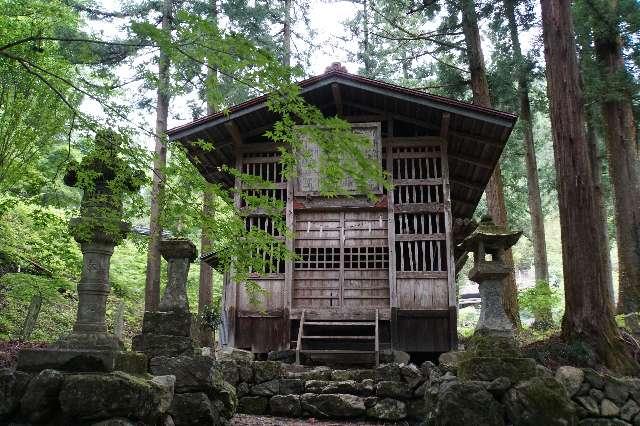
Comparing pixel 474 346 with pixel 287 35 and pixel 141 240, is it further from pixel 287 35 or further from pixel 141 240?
pixel 287 35

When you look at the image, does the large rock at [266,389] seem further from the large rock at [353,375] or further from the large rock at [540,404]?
the large rock at [540,404]

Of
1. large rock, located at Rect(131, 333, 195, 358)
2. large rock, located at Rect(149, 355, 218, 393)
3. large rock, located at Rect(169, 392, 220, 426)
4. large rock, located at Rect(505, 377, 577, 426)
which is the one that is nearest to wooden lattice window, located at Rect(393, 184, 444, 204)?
large rock, located at Rect(505, 377, 577, 426)

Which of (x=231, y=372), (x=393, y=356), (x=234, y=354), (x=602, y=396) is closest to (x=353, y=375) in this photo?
(x=231, y=372)

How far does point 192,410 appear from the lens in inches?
210

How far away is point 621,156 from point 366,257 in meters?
6.90

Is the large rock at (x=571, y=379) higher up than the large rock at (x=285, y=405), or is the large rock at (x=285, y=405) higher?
the large rock at (x=571, y=379)

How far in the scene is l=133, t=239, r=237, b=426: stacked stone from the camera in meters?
5.38

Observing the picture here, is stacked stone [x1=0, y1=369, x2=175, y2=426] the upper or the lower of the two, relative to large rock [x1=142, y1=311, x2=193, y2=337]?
lower

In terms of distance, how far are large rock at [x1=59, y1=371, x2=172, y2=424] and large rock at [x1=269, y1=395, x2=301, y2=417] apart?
3.68 meters

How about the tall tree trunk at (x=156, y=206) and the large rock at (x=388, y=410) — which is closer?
the large rock at (x=388, y=410)

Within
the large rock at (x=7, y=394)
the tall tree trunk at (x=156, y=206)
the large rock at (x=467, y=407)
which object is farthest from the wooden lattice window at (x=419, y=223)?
the large rock at (x=7, y=394)

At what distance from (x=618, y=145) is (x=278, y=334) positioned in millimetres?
9389

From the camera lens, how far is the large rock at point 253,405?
297 inches

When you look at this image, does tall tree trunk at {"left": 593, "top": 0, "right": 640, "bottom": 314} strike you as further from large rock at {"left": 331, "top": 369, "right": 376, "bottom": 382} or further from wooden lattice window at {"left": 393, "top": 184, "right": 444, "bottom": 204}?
large rock at {"left": 331, "top": 369, "right": 376, "bottom": 382}
